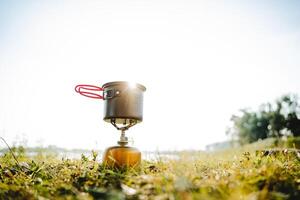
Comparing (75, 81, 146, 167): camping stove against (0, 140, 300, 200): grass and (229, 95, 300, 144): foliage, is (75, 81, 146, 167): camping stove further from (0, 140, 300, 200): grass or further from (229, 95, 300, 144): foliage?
(229, 95, 300, 144): foliage

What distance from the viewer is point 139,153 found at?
3.39 metres

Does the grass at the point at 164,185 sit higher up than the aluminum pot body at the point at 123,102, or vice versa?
the aluminum pot body at the point at 123,102

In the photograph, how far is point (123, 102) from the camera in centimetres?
336

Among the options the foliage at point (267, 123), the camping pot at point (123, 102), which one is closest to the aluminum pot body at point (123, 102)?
the camping pot at point (123, 102)

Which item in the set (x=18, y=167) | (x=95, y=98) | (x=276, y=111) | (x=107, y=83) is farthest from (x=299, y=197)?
(x=276, y=111)

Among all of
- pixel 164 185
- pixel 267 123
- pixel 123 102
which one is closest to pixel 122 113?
pixel 123 102

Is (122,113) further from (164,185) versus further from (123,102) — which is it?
(164,185)

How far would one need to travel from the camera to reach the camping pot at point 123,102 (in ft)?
11.0

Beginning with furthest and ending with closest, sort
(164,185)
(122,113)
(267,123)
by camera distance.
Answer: (267,123) < (122,113) < (164,185)

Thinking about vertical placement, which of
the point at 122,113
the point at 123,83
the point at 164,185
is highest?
the point at 123,83

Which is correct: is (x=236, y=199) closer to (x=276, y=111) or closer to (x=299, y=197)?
(x=299, y=197)

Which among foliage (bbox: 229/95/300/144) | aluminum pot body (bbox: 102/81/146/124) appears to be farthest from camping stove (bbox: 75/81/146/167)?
foliage (bbox: 229/95/300/144)

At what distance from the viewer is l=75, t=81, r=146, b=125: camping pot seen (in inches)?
132

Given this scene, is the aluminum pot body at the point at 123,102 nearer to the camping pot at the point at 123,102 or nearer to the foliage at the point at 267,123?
the camping pot at the point at 123,102
